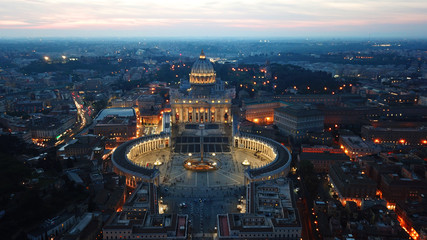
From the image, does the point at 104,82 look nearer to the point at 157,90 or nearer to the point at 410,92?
the point at 157,90

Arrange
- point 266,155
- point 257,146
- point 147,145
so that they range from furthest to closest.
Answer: point 257,146, point 147,145, point 266,155

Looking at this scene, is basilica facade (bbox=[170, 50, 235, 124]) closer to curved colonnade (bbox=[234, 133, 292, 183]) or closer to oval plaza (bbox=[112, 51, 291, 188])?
oval plaza (bbox=[112, 51, 291, 188])

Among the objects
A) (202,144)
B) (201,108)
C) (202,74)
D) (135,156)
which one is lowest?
(135,156)

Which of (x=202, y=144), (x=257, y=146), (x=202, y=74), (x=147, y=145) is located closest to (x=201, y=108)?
(x=202, y=74)

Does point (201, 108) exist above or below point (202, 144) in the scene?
above

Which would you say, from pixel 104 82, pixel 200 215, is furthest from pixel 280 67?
pixel 200 215

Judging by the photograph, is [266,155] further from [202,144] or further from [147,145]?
[147,145]

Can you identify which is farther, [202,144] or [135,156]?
[135,156]
